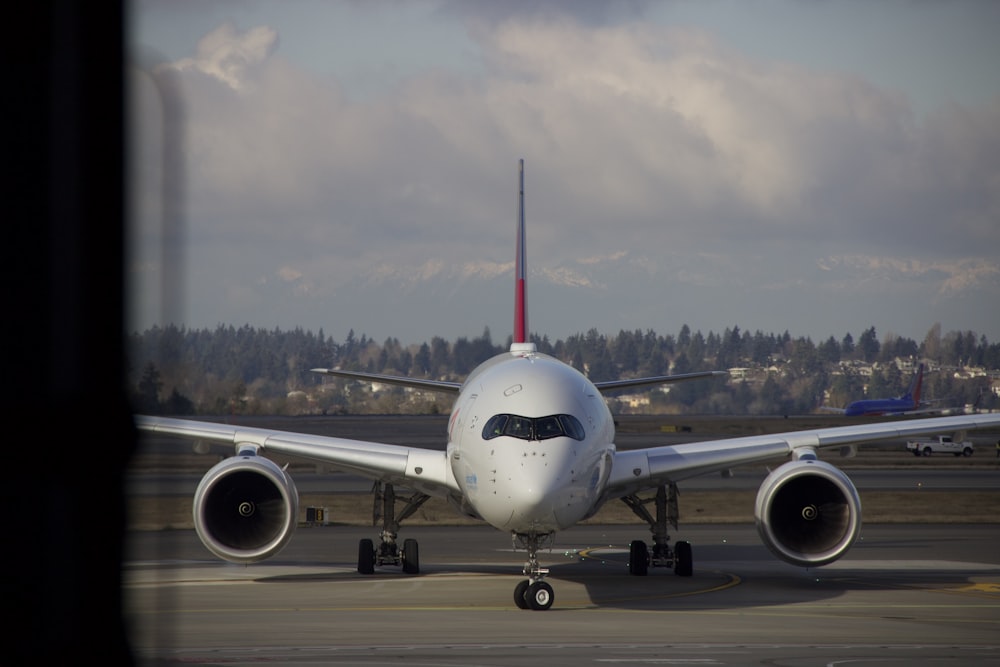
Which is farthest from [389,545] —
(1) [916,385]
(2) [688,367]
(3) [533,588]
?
(1) [916,385]

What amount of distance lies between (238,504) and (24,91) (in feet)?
37.5

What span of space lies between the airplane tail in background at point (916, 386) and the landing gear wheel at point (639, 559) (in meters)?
53.0

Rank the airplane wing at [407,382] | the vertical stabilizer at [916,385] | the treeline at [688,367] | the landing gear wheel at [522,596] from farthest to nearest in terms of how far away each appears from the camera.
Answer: the vertical stabilizer at [916,385] < the treeline at [688,367] < the airplane wing at [407,382] < the landing gear wheel at [522,596]

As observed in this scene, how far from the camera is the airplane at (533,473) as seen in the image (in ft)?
52.9

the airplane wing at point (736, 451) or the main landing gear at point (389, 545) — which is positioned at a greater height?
the airplane wing at point (736, 451)

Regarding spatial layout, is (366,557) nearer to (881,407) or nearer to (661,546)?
(661,546)

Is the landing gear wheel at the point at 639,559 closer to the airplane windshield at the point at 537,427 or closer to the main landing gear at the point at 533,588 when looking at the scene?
the main landing gear at the point at 533,588

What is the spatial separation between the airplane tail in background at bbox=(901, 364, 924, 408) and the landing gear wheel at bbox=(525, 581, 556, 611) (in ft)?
190

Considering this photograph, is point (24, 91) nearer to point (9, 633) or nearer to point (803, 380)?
point (9, 633)

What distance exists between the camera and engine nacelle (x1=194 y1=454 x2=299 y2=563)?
18.5m

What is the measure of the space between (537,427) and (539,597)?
2.21 m

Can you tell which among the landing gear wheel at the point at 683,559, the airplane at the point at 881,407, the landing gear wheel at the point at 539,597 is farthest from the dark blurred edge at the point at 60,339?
the airplane at the point at 881,407

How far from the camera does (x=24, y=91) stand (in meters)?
8.38

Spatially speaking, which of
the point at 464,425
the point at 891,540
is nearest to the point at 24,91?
the point at 464,425
